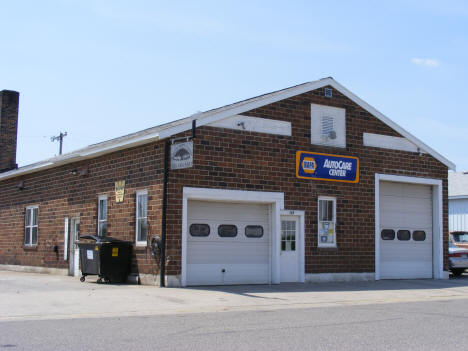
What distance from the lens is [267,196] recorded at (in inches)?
727

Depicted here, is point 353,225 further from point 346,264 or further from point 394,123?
point 394,123

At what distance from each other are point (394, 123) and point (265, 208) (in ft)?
19.4

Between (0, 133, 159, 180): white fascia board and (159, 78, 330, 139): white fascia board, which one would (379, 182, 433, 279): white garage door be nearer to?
(159, 78, 330, 139): white fascia board

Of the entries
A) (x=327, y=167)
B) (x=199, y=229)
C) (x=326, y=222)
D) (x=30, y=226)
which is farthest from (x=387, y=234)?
(x=30, y=226)

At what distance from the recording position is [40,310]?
39.2 ft

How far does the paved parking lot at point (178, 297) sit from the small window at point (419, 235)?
277 cm

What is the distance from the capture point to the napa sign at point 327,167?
19312mm

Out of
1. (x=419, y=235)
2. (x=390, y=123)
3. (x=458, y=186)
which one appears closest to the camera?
(x=390, y=123)

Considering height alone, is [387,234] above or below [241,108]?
below

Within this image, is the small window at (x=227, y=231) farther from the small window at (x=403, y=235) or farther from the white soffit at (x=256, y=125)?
the small window at (x=403, y=235)

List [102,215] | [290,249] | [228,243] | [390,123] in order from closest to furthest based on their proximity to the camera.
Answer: [228,243] → [290,249] → [102,215] → [390,123]

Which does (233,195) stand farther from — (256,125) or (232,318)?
(232,318)

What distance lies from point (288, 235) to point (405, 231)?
16.1 feet

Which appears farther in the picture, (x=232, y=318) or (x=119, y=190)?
(x=119, y=190)
